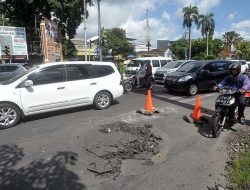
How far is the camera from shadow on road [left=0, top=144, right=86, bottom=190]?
4.37 m

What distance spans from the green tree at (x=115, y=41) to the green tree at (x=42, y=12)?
28840mm

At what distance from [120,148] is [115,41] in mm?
56722

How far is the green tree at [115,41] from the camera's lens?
61156 millimetres

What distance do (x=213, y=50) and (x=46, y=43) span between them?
64169 millimetres

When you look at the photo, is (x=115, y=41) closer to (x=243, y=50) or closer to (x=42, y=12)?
(x=42, y=12)

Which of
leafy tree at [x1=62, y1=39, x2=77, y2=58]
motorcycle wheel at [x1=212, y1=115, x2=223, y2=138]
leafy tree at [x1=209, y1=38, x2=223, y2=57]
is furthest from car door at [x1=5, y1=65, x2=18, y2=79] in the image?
leafy tree at [x1=209, y1=38, x2=223, y2=57]

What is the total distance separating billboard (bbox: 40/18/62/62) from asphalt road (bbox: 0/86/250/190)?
11939mm

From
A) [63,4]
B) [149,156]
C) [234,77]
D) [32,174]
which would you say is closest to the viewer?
[32,174]

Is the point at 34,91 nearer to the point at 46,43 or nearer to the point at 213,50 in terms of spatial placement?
the point at 46,43

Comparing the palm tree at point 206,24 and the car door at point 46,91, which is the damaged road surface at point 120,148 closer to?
the car door at point 46,91

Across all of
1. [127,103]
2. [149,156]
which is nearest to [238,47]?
[127,103]

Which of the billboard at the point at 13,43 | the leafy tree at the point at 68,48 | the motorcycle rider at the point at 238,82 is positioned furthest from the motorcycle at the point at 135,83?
the leafy tree at the point at 68,48

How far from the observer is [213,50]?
76.8 meters

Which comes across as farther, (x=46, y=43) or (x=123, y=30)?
(x=123, y=30)
